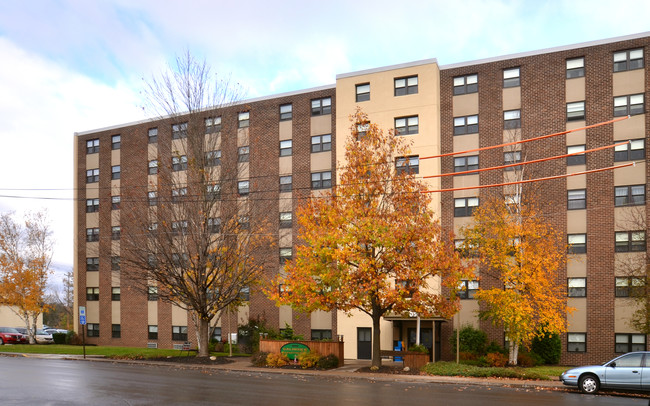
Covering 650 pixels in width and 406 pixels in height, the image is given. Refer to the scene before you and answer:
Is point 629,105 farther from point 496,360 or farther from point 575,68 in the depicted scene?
point 496,360

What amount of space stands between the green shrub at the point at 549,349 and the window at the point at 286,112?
21.8 m

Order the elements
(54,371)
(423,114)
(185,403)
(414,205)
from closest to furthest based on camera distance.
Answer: (185,403)
(54,371)
(414,205)
(423,114)

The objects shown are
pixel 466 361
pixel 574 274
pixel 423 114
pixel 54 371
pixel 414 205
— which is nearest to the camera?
pixel 54 371

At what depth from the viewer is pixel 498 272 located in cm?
3347

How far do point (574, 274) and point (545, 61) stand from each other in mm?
12509

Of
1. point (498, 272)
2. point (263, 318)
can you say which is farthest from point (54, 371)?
point (498, 272)

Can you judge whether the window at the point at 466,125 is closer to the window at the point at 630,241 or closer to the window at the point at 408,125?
the window at the point at 408,125

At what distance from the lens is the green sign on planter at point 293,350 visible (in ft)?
95.3

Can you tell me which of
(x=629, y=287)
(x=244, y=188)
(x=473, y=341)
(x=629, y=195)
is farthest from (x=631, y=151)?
(x=244, y=188)

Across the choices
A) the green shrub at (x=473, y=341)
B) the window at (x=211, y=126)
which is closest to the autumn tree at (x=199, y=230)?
the window at (x=211, y=126)

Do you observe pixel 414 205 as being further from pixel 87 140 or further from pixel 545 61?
pixel 87 140

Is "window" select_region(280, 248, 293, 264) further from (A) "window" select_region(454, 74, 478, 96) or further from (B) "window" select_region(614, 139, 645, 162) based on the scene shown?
(B) "window" select_region(614, 139, 645, 162)

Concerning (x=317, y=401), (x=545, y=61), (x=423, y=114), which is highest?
(x=545, y=61)

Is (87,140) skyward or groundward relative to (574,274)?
skyward
